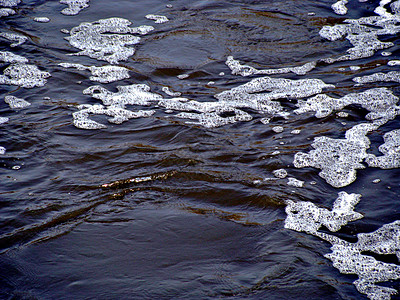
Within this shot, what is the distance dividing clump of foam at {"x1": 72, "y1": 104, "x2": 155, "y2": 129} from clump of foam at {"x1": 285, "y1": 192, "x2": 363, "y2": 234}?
222 cm

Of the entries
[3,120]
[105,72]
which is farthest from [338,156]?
[3,120]

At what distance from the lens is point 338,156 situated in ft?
12.9

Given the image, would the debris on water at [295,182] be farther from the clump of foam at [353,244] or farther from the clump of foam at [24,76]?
the clump of foam at [24,76]

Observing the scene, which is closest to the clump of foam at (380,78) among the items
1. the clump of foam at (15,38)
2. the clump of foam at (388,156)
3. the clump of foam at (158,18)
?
the clump of foam at (388,156)

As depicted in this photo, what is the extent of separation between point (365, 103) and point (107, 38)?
13.5 feet

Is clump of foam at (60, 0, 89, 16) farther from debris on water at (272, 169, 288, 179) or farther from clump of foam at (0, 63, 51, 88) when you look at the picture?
debris on water at (272, 169, 288, 179)

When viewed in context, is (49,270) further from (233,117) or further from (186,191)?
(233,117)

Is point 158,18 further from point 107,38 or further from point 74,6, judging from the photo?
point 74,6

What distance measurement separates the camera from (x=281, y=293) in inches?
95.3

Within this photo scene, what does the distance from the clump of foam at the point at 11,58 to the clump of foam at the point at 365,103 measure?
3962 millimetres

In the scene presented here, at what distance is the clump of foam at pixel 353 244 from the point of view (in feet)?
8.37

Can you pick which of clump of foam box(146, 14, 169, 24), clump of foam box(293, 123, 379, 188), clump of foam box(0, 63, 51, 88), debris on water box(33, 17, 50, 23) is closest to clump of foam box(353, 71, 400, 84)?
clump of foam box(293, 123, 379, 188)

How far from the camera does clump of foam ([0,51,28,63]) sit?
18.9ft

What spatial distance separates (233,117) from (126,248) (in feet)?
7.56
